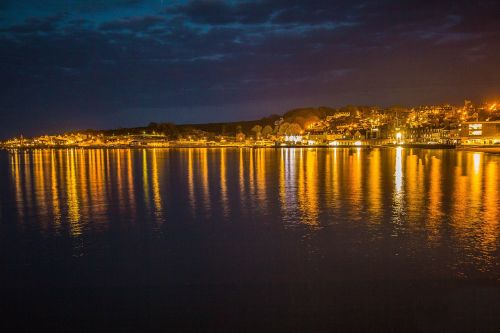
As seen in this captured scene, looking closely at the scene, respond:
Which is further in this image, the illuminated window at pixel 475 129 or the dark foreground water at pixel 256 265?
the illuminated window at pixel 475 129

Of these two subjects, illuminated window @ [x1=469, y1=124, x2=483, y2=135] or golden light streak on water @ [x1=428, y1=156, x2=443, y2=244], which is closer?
golden light streak on water @ [x1=428, y1=156, x2=443, y2=244]

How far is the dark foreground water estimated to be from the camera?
6.02 metres

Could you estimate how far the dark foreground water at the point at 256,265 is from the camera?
6.02 metres

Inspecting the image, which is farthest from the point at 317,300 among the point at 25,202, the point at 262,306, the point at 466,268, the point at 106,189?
the point at 106,189

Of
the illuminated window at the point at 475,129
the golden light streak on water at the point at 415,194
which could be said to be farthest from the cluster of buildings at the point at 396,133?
the golden light streak on water at the point at 415,194

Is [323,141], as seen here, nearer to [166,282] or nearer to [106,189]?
[106,189]

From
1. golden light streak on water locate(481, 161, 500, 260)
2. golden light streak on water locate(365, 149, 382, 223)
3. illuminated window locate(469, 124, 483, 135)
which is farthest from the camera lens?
illuminated window locate(469, 124, 483, 135)

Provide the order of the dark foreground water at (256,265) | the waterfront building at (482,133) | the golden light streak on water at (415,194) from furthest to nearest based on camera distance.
Result: the waterfront building at (482,133) → the golden light streak on water at (415,194) → the dark foreground water at (256,265)

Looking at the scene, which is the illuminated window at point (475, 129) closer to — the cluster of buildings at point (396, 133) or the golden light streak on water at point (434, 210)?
the cluster of buildings at point (396, 133)

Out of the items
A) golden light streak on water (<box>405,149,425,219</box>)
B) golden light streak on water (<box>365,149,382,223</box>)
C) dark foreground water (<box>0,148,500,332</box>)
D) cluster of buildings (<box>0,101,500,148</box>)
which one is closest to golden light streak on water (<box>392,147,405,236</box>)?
dark foreground water (<box>0,148,500,332</box>)

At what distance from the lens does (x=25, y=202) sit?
55.2 feet

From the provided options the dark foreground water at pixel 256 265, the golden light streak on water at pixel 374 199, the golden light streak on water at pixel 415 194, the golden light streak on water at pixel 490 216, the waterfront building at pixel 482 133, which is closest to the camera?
the dark foreground water at pixel 256 265

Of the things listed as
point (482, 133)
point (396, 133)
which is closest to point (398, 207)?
point (482, 133)

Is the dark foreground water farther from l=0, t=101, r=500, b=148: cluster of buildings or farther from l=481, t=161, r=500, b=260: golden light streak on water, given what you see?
l=0, t=101, r=500, b=148: cluster of buildings
